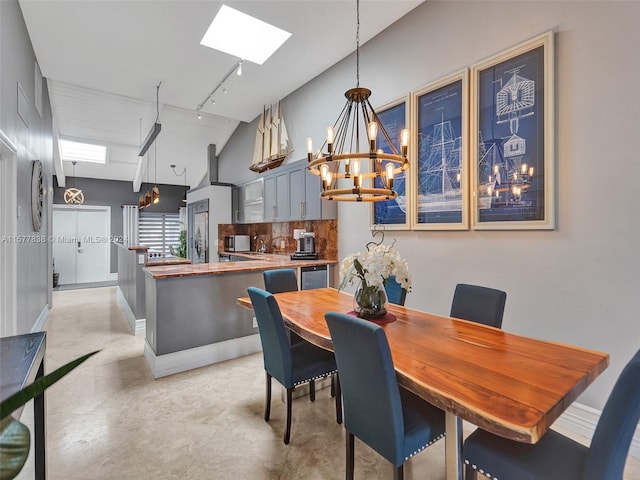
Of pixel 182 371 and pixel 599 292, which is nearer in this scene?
pixel 599 292

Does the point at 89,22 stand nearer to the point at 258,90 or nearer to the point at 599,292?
the point at 258,90

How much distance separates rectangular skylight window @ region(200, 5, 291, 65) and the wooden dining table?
3179 millimetres

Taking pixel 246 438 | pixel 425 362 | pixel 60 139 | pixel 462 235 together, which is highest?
pixel 60 139

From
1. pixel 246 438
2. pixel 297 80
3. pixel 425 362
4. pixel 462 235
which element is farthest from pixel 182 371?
pixel 297 80

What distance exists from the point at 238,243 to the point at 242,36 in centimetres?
376

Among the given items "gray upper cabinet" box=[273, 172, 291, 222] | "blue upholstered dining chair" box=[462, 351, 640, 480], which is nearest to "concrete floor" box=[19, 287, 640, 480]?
"blue upholstered dining chair" box=[462, 351, 640, 480]

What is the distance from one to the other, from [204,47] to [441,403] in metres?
4.20

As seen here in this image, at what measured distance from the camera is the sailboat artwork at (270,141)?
16.8ft

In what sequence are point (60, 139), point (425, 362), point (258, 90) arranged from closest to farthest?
point (425, 362)
point (258, 90)
point (60, 139)

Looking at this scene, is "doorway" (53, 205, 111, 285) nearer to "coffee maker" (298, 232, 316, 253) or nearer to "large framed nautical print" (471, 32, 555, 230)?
"coffee maker" (298, 232, 316, 253)

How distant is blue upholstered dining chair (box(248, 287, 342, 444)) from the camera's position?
1.92m

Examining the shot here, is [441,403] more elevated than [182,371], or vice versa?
[441,403]

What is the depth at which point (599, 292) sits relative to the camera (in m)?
2.04

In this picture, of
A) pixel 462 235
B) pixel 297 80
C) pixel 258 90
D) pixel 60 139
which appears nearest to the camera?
pixel 462 235
